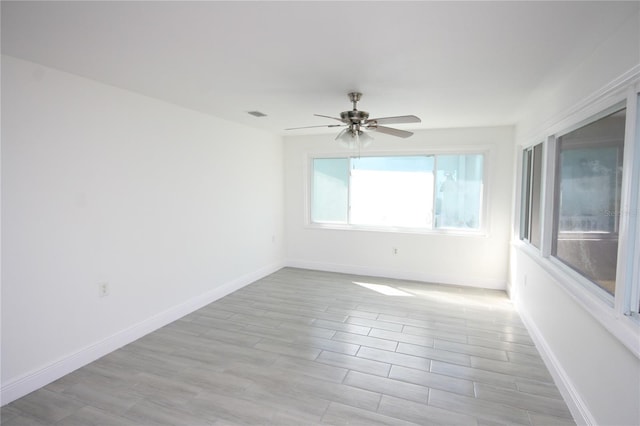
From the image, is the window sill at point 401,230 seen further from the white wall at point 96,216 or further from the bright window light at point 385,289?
the white wall at point 96,216

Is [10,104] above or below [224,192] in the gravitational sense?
above

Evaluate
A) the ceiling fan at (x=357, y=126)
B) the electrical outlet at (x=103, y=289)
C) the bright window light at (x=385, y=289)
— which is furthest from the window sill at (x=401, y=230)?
the electrical outlet at (x=103, y=289)

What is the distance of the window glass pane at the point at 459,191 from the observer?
4.92 metres

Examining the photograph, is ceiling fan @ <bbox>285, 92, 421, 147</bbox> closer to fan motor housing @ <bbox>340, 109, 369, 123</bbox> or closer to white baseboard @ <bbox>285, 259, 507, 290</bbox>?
fan motor housing @ <bbox>340, 109, 369, 123</bbox>

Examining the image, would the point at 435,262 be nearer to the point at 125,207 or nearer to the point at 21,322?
the point at 125,207

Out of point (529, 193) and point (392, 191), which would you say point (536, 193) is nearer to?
point (529, 193)

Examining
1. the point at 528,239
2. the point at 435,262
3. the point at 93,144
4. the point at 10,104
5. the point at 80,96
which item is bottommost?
the point at 435,262

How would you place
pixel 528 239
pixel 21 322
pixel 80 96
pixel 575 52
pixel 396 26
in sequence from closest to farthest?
pixel 396 26 < pixel 575 52 < pixel 21 322 < pixel 80 96 < pixel 528 239

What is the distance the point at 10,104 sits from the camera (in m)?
2.23

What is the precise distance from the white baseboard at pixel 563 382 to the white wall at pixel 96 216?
11.6 ft

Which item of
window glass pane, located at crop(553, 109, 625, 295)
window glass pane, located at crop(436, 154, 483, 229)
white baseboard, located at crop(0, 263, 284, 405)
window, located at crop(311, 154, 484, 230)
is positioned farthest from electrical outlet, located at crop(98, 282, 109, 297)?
window glass pane, located at crop(436, 154, 483, 229)

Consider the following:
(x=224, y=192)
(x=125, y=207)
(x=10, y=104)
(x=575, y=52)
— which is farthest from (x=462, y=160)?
(x=10, y=104)

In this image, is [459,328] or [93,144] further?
[459,328]

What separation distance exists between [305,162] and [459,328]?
11.4 ft
